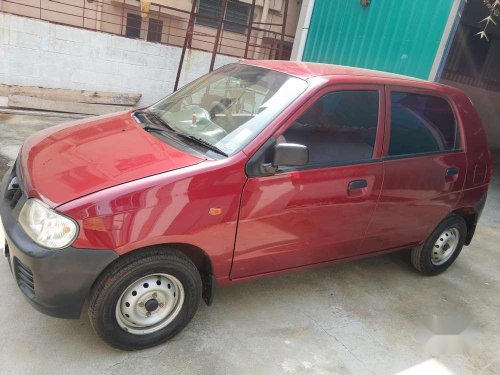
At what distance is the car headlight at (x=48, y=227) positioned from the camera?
7.15ft

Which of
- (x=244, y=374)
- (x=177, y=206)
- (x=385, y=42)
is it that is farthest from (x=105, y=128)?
(x=385, y=42)

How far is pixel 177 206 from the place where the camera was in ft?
7.79

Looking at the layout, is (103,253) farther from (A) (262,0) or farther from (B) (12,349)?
(A) (262,0)

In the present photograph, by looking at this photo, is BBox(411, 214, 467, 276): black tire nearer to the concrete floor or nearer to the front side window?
the concrete floor

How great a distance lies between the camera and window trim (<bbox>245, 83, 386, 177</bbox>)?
2.66 m

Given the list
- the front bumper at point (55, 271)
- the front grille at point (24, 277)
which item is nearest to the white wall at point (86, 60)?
the front bumper at point (55, 271)

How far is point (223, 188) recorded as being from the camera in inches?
98.5

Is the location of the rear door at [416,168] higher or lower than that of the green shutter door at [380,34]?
lower

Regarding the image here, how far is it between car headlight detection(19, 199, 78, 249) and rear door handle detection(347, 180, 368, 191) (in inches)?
70.2

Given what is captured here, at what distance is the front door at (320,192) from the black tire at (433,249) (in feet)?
3.13

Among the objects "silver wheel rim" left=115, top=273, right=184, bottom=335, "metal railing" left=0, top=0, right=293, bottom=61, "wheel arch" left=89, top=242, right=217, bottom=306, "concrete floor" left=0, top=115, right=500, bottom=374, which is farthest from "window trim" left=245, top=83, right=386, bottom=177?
"metal railing" left=0, top=0, right=293, bottom=61

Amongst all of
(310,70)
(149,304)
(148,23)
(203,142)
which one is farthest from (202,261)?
(148,23)

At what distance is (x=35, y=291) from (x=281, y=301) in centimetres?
175

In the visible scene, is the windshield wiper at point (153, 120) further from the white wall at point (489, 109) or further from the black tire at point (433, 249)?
the white wall at point (489, 109)
